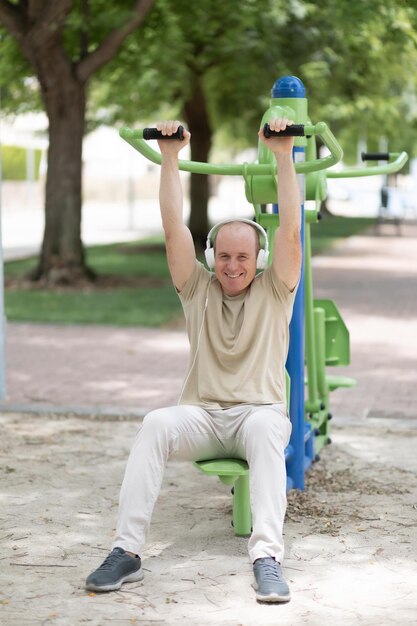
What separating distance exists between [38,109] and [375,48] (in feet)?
18.2

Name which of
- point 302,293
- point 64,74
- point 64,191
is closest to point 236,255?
point 302,293

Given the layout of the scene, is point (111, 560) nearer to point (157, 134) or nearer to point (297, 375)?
point (297, 375)

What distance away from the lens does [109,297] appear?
13.1m

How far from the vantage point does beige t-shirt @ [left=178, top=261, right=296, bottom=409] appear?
14.1 feet

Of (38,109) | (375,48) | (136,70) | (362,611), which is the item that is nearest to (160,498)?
(362,611)

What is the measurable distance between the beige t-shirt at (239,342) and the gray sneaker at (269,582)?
0.64 m

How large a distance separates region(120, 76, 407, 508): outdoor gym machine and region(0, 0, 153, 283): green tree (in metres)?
8.12

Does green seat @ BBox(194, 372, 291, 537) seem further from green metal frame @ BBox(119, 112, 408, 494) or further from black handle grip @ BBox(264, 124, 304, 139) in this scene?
black handle grip @ BBox(264, 124, 304, 139)

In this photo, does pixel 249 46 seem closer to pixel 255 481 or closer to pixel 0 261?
pixel 0 261

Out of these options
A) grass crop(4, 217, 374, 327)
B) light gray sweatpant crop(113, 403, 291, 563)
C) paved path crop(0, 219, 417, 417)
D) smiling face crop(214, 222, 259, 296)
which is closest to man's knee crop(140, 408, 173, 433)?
light gray sweatpant crop(113, 403, 291, 563)

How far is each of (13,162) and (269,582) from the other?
121 ft

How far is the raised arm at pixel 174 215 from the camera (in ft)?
14.0

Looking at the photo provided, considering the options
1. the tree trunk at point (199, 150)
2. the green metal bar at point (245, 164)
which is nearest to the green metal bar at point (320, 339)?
the green metal bar at point (245, 164)

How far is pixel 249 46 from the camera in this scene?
17.3 meters
